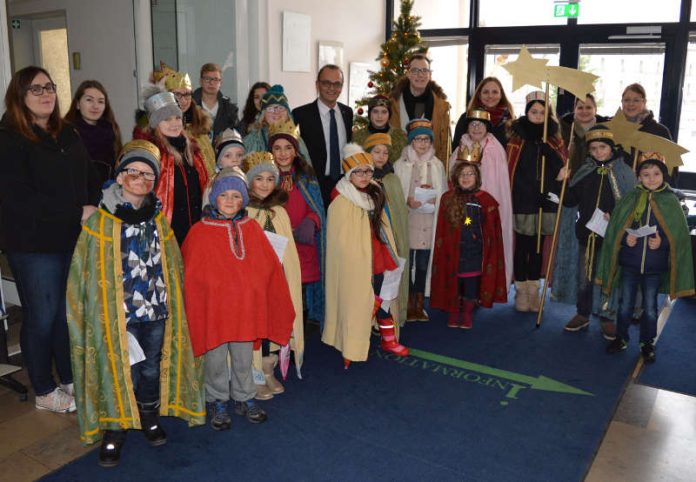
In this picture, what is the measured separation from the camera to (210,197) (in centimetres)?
288

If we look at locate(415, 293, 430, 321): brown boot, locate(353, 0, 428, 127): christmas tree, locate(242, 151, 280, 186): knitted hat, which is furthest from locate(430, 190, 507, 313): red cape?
locate(353, 0, 428, 127): christmas tree

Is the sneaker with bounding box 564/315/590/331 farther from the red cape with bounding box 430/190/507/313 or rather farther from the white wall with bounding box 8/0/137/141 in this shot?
the white wall with bounding box 8/0/137/141

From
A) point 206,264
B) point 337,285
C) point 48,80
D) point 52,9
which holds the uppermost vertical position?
point 52,9

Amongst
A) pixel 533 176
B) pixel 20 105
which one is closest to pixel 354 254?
pixel 533 176

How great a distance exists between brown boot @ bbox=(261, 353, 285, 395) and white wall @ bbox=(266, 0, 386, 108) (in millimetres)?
4033

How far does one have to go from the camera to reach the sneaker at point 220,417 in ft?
9.95

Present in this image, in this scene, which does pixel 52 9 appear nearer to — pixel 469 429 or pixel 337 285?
pixel 337 285

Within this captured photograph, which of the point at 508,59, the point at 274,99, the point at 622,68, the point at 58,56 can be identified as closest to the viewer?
the point at 274,99

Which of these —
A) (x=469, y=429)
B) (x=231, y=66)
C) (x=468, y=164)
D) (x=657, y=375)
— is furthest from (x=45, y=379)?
(x=231, y=66)

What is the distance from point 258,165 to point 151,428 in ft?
4.53

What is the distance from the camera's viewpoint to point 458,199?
14.0ft

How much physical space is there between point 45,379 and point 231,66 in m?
4.08

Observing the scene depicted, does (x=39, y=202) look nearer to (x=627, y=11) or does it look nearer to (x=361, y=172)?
(x=361, y=172)

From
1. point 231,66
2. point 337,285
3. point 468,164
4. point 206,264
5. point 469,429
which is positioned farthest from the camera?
point 231,66
